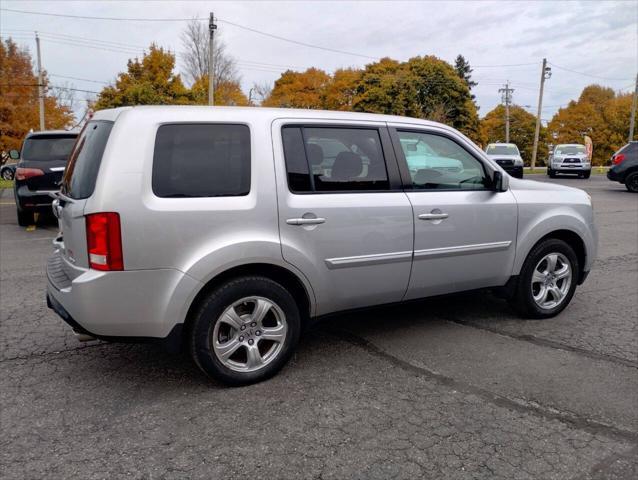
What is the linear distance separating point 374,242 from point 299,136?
87 cm

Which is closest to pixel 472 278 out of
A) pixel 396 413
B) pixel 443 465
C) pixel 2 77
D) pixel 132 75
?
pixel 396 413

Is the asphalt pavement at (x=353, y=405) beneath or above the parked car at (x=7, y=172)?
beneath

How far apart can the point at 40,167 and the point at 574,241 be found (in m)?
8.70

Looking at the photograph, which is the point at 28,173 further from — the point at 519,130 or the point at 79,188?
the point at 519,130

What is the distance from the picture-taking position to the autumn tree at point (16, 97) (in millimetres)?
31703

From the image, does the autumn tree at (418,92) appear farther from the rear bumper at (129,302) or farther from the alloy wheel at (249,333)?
the rear bumper at (129,302)

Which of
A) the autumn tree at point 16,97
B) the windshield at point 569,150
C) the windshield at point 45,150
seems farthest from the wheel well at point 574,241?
the autumn tree at point 16,97

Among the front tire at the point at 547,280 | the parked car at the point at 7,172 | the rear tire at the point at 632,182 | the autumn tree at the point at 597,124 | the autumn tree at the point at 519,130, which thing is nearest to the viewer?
the front tire at the point at 547,280

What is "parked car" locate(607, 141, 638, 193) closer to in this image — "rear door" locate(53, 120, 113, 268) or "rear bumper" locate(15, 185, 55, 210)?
"rear bumper" locate(15, 185, 55, 210)

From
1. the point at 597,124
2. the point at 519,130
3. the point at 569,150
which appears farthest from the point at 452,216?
the point at 519,130

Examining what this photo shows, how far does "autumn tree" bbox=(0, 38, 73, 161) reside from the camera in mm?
31703

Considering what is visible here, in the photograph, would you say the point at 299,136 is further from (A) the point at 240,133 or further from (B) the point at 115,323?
(B) the point at 115,323

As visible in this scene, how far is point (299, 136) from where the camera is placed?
359 centimetres

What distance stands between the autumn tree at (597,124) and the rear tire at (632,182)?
1743 inches
